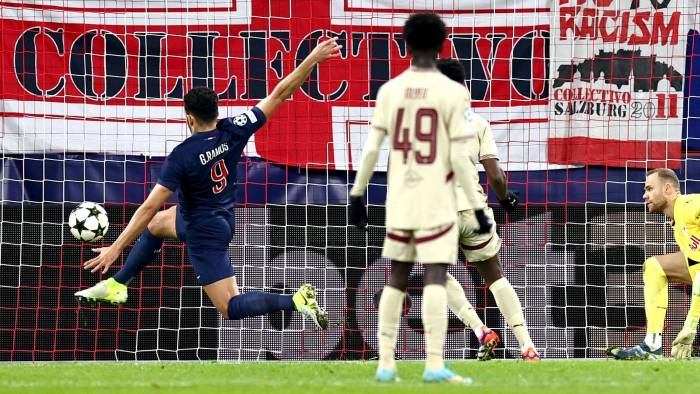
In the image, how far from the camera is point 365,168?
7.12 meters

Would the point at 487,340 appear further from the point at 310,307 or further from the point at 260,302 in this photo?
the point at 260,302

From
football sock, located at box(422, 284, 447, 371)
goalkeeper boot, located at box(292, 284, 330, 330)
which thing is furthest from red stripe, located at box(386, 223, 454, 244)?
goalkeeper boot, located at box(292, 284, 330, 330)

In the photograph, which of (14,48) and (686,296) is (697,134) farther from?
(14,48)

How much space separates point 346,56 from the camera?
12492 millimetres

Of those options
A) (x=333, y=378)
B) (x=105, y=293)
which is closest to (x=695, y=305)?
(x=333, y=378)

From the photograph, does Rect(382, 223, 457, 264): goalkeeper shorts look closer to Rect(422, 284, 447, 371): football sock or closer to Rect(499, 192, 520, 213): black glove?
Rect(422, 284, 447, 371): football sock

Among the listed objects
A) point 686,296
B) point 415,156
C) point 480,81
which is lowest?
point 686,296

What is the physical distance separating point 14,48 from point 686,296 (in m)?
6.56

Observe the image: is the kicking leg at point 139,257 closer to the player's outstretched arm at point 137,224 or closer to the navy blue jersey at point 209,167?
the navy blue jersey at point 209,167

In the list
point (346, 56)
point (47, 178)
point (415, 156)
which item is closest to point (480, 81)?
point (346, 56)

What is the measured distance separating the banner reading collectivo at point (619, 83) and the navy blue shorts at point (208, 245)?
12.8 ft

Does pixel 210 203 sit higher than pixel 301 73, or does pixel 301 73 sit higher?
pixel 301 73

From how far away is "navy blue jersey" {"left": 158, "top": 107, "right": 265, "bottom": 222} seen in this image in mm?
9438

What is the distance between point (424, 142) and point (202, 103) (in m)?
3.04
